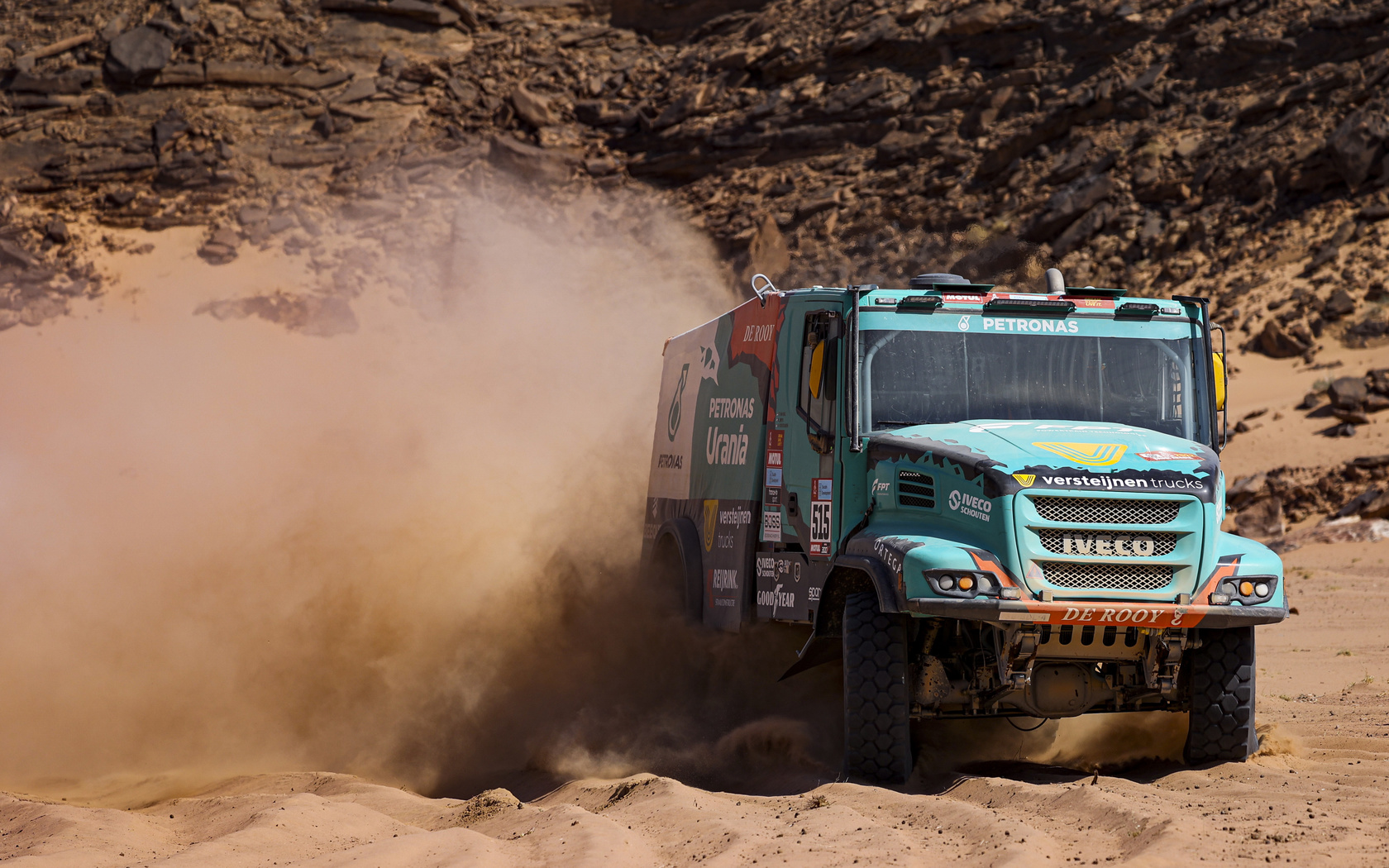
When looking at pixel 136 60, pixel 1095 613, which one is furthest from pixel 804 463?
pixel 136 60

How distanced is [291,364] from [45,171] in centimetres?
1333

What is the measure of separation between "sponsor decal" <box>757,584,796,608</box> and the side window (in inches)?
42.2

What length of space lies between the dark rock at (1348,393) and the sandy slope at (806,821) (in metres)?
15.4

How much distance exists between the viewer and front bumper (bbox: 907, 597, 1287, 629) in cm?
741

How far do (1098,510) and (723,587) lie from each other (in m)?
3.51

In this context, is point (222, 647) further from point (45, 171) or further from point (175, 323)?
point (45, 171)

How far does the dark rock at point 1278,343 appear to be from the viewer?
89.8ft

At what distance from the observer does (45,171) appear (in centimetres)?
4319

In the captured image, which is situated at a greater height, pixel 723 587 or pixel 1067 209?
pixel 1067 209

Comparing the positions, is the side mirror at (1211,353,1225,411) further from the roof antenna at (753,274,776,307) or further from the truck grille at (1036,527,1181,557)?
the roof antenna at (753,274,776,307)

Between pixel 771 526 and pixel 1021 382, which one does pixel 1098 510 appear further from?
pixel 771 526

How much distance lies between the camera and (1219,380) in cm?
894

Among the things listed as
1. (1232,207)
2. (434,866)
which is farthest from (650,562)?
(1232,207)

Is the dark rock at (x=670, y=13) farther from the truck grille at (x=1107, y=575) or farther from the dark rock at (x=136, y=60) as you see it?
the truck grille at (x=1107, y=575)
